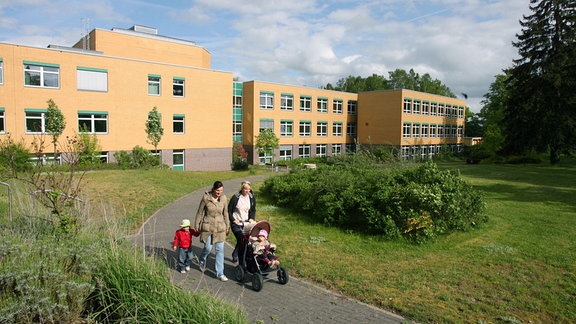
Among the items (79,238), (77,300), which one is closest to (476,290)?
(77,300)

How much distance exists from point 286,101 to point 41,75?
80.6 feet

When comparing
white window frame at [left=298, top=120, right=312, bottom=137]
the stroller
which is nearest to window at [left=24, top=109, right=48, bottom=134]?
the stroller

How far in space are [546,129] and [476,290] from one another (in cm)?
3504

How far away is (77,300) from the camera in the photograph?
16.2ft

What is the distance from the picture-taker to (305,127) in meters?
47.1

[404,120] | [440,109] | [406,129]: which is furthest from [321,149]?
[440,109]

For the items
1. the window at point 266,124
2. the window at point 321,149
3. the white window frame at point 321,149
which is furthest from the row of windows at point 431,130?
the window at point 266,124

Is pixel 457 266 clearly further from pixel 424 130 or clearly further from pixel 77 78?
pixel 424 130

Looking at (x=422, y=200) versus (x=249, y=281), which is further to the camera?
(x=422, y=200)

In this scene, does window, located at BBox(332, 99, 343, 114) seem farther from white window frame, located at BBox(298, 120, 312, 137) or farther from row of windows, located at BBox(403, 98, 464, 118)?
row of windows, located at BBox(403, 98, 464, 118)

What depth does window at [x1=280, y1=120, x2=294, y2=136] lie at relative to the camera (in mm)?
44400

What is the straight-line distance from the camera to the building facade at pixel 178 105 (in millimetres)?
25656

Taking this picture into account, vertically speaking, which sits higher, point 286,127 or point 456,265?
point 286,127

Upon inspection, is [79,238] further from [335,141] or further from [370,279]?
[335,141]
